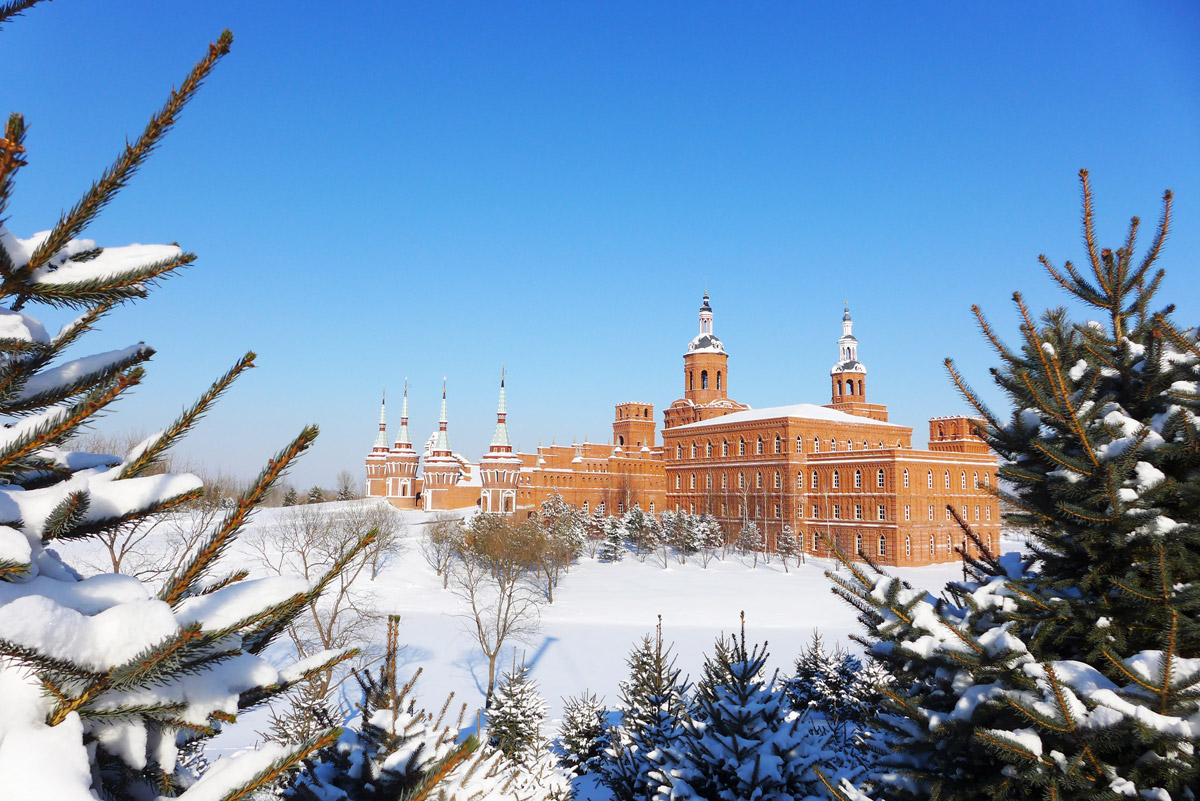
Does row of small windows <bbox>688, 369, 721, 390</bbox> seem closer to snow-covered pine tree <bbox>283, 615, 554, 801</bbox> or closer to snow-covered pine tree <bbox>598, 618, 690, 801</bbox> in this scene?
snow-covered pine tree <bbox>598, 618, 690, 801</bbox>

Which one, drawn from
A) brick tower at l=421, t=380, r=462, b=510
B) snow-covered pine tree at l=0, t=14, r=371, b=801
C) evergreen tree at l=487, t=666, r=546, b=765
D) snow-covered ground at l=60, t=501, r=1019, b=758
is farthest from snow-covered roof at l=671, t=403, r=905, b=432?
snow-covered pine tree at l=0, t=14, r=371, b=801

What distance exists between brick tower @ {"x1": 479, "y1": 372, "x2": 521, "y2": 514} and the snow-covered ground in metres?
7.54

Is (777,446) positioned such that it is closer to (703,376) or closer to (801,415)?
(801,415)

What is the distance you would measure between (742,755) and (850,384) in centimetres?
5788

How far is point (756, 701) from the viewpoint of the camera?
5.56 m

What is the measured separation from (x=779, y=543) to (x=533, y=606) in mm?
18605

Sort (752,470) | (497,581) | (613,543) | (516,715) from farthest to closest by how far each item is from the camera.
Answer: (752,470), (613,543), (497,581), (516,715)

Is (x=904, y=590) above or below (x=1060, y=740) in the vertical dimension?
above

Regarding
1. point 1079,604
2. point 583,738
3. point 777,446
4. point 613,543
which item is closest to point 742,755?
point 1079,604

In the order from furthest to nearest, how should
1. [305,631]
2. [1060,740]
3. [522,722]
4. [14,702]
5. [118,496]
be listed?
1. [305,631]
2. [522,722]
3. [1060,740]
4. [118,496]
5. [14,702]

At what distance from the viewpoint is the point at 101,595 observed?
1695mm

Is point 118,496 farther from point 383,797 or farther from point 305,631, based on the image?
point 305,631

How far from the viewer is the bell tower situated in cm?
6159

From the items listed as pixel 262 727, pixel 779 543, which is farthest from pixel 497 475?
pixel 262 727
